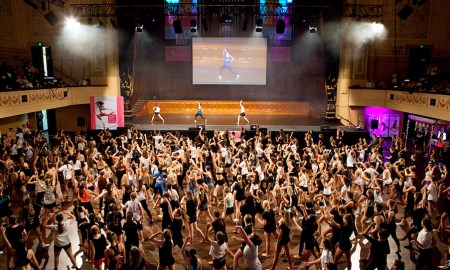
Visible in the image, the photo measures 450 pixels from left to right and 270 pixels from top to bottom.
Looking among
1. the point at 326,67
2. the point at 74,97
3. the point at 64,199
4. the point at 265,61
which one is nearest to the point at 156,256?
the point at 64,199

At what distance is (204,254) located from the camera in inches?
306

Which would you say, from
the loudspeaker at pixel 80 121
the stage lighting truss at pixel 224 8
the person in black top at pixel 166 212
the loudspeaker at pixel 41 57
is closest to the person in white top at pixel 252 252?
the person in black top at pixel 166 212

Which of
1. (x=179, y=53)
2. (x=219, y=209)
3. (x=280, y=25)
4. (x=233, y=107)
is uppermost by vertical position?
(x=280, y=25)

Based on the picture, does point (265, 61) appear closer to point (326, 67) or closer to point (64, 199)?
point (326, 67)

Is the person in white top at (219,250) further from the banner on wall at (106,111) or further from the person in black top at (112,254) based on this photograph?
the banner on wall at (106,111)

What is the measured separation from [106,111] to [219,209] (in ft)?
31.9

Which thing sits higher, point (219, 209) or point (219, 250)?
point (219, 250)

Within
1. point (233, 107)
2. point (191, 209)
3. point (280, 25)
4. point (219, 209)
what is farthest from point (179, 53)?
Answer: point (191, 209)

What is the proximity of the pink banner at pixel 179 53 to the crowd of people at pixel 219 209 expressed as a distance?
38.1ft

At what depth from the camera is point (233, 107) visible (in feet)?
79.6

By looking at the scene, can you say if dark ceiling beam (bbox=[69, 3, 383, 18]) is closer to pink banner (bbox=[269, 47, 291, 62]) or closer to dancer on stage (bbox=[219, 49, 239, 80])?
pink banner (bbox=[269, 47, 291, 62])

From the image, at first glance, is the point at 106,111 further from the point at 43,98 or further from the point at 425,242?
the point at 425,242

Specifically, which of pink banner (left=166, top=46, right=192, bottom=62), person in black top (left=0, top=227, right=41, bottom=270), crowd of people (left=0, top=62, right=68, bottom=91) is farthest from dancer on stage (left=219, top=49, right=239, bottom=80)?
person in black top (left=0, top=227, right=41, bottom=270)

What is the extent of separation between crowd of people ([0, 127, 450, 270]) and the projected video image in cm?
1122
